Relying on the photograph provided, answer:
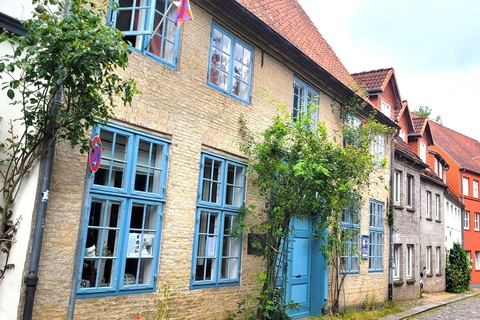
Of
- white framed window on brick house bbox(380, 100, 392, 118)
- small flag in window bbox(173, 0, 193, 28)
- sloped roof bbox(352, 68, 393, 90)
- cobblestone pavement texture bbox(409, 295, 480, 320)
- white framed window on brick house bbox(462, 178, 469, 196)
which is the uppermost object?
sloped roof bbox(352, 68, 393, 90)

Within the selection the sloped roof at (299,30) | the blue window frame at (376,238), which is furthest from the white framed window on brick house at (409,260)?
the sloped roof at (299,30)

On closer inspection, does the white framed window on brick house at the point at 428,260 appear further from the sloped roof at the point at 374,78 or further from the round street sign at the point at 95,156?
the round street sign at the point at 95,156

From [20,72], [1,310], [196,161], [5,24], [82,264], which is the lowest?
[1,310]

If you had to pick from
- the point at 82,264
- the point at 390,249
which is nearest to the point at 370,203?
the point at 390,249

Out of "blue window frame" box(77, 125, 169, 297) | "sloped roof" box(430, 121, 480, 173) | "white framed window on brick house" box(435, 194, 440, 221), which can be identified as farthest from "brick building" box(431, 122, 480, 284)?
"blue window frame" box(77, 125, 169, 297)

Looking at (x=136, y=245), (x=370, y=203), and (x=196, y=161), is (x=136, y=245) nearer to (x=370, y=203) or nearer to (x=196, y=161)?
(x=196, y=161)

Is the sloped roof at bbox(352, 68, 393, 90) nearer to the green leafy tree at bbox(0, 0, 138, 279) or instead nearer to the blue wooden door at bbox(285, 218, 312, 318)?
the blue wooden door at bbox(285, 218, 312, 318)

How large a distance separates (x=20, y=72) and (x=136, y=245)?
312 centimetres

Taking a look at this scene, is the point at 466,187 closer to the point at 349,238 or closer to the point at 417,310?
the point at 417,310

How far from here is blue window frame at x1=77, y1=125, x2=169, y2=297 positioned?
6812 millimetres

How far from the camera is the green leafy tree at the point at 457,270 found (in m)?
24.0

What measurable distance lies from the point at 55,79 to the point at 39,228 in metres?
1.93

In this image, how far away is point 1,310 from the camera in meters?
5.79

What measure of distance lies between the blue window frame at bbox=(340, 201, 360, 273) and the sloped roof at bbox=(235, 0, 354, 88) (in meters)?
4.09
